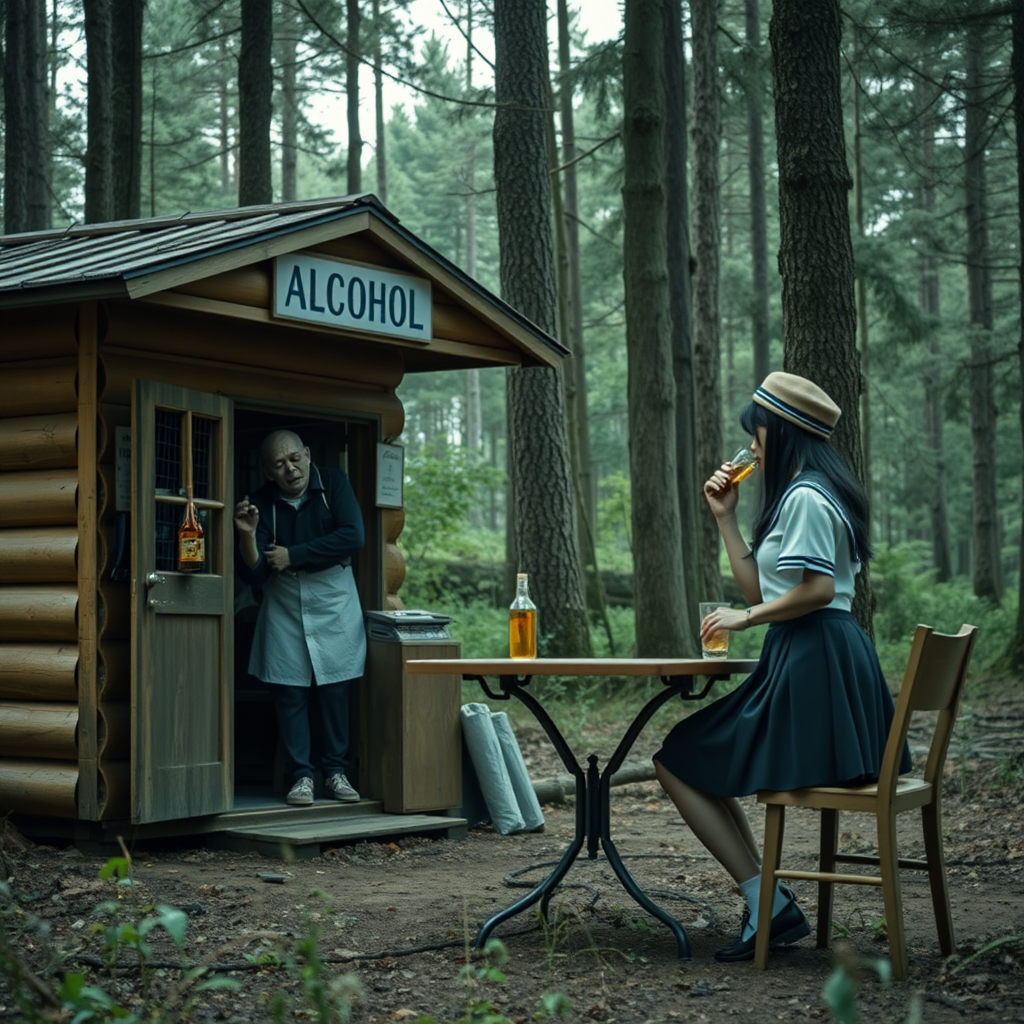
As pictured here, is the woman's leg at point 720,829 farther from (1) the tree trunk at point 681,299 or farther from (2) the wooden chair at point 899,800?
(1) the tree trunk at point 681,299

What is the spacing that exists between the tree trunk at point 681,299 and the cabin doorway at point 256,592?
5896 millimetres

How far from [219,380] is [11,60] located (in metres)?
8.55

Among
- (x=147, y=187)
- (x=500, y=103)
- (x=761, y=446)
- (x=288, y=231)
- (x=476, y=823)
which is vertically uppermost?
(x=147, y=187)

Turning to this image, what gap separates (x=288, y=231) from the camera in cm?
707

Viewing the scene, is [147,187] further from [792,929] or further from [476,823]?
[792,929]

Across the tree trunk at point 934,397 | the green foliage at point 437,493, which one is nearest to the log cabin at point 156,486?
the green foliage at point 437,493

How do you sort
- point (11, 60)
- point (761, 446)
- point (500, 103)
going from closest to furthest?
point (761, 446), point (500, 103), point (11, 60)

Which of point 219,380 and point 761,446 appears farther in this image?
point 219,380

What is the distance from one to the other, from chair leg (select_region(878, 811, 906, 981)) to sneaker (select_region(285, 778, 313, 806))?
Result: 156 inches

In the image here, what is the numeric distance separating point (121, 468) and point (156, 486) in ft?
0.73

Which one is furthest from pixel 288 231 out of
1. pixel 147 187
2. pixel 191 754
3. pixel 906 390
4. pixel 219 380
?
pixel 906 390

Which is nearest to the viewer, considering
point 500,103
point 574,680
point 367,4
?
point 500,103

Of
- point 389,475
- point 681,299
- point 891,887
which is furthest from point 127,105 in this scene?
point 891,887

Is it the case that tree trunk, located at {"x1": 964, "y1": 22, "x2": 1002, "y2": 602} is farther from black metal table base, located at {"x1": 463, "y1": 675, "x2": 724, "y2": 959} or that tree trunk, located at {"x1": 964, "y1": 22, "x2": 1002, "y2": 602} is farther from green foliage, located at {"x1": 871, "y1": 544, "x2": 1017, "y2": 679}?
black metal table base, located at {"x1": 463, "y1": 675, "x2": 724, "y2": 959}
